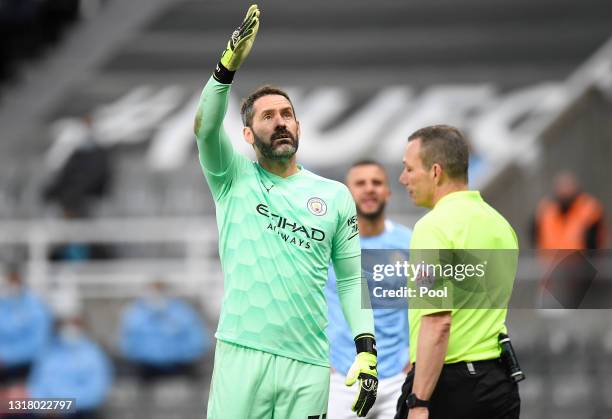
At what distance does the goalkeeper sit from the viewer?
513cm

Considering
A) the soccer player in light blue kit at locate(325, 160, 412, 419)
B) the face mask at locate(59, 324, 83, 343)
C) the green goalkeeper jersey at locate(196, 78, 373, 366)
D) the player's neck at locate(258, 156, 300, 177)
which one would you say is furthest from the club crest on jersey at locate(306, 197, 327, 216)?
the face mask at locate(59, 324, 83, 343)

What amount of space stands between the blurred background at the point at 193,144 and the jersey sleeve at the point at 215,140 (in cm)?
694

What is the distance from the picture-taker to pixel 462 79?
18297 mm

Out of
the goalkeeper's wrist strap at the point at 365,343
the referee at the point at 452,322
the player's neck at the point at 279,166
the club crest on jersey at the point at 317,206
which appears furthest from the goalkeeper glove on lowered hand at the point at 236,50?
the goalkeeper's wrist strap at the point at 365,343

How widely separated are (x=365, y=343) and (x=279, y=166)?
820mm

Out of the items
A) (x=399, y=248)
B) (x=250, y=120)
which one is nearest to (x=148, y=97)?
(x=399, y=248)

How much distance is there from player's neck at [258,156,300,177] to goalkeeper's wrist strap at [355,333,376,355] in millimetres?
746

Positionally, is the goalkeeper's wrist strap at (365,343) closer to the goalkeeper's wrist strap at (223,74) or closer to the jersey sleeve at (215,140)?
the jersey sleeve at (215,140)

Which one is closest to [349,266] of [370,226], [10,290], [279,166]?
[279,166]

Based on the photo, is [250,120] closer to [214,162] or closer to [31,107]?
[214,162]

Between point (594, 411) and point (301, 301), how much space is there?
7018 millimetres

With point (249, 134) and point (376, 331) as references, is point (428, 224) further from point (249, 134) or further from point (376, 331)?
point (376, 331)

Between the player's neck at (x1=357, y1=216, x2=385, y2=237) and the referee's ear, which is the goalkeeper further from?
the player's neck at (x1=357, y1=216, x2=385, y2=237)

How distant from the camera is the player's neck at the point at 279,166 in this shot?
538cm
